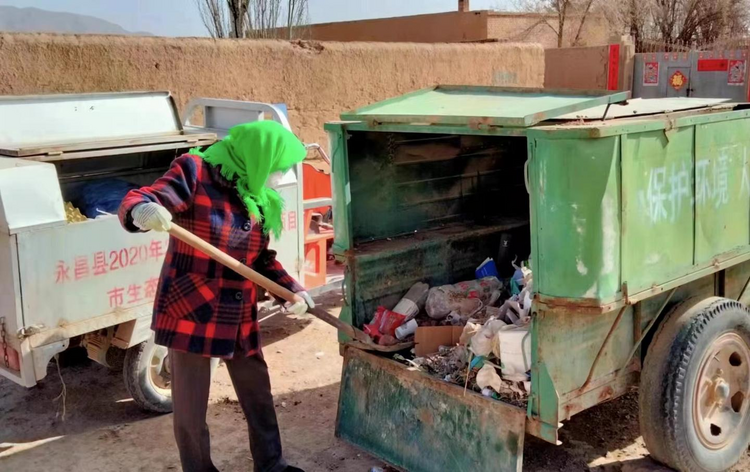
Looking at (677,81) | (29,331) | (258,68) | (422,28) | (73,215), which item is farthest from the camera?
(422,28)

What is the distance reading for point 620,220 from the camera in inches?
112

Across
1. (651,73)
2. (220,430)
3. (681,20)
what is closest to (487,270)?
(220,430)

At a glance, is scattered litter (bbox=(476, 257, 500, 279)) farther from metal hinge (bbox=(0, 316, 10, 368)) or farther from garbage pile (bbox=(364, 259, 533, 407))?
metal hinge (bbox=(0, 316, 10, 368))

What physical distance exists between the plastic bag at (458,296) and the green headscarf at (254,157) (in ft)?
3.91

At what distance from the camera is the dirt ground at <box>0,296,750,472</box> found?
384cm

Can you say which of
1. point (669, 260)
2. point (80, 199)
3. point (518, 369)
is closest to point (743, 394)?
point (669, 260)

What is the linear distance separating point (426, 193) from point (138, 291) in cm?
172

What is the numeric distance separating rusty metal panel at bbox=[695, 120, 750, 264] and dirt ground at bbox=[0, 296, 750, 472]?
1.10m

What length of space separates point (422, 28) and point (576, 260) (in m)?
17.1

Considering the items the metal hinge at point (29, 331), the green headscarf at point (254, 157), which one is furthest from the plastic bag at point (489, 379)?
the metal hinge at point (29, 331)

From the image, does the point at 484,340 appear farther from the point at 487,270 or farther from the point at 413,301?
the point at 487,270

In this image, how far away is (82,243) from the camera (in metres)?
3.88

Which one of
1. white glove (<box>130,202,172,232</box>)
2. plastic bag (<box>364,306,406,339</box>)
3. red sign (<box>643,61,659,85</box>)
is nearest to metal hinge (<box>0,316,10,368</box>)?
white glove (<box>130,202,172,232</box>)

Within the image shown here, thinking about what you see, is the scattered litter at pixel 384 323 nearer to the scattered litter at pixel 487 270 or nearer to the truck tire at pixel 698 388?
the scattered litter at pixel 487 270
